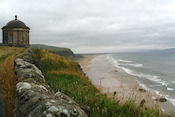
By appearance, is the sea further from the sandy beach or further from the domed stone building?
the domed stone building

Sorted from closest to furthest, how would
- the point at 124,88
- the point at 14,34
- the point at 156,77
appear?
the point at 124,88
the point at 14,34
the point at 156,77

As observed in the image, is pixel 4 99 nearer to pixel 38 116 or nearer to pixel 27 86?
pixel 27 86

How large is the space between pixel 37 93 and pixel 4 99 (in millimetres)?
1903

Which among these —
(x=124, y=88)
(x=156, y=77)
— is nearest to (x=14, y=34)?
(x=124, y=88)

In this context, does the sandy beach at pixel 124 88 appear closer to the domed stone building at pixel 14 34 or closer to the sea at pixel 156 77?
the sea at pixel 156 77

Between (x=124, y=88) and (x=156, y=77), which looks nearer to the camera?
(x=124, y=88)

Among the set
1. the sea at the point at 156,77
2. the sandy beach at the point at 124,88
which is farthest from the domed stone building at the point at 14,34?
the sea at the point at 156,77

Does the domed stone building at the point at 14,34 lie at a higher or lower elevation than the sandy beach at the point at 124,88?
higher

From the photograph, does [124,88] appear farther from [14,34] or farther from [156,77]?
[14,34]

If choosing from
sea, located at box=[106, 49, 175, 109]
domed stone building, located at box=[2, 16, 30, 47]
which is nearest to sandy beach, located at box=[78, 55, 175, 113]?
sea, located at box=[106, 49, 175, 109]

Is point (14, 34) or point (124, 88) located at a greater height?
point (14, 34)

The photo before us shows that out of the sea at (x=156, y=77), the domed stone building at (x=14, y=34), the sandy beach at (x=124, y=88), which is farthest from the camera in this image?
the domed stone building at (x=14, y=34)

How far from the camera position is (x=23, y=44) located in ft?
108

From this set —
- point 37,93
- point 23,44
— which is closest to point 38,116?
point 37,93
